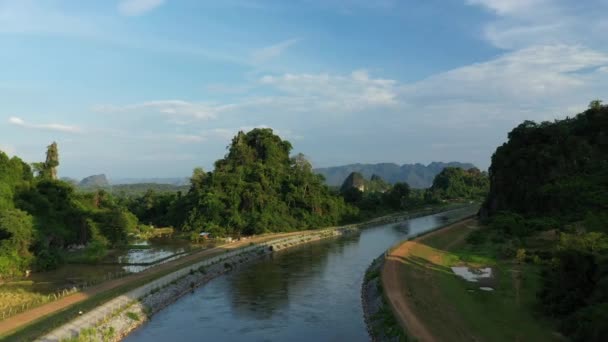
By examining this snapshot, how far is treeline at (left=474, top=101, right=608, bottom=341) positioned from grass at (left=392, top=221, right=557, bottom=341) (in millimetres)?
1601

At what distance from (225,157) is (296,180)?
1706 cm

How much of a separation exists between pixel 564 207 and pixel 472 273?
2155cm

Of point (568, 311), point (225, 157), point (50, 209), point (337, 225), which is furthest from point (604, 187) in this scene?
point (225, 157)

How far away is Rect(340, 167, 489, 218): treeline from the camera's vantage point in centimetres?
11525

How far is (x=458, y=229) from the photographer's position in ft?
228

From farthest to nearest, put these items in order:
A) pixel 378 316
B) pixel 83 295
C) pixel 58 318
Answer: pixel 83 295
pixel 378 316
pixel 58 318

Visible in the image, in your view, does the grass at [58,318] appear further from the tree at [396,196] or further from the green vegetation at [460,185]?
the green vegetation at [460,185]

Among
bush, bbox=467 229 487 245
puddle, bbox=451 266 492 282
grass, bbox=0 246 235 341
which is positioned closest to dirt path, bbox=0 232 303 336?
grass, bbox=0 246 235 341

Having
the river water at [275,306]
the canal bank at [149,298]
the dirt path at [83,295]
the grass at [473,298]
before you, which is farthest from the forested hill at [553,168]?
the dirt path at [83,295]

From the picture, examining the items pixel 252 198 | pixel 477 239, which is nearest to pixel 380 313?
pixel 477 239

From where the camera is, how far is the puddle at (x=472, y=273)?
125 ft

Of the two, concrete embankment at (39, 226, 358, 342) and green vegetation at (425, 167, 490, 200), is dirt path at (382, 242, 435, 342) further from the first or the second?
green vegetation at (425, 167, 490, 200)

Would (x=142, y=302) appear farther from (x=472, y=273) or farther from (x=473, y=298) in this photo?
(x=472, y=273)

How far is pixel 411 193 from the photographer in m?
163
